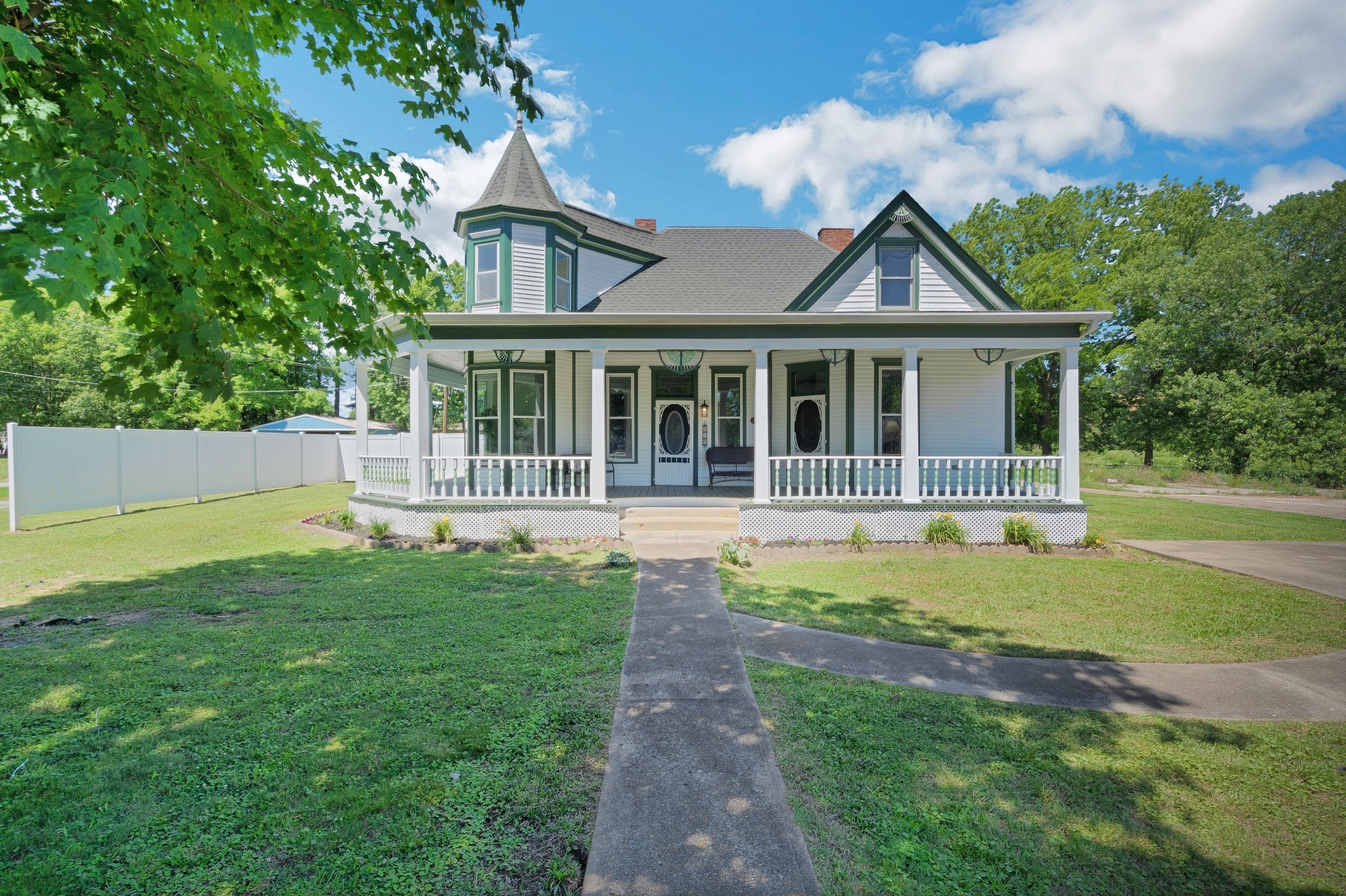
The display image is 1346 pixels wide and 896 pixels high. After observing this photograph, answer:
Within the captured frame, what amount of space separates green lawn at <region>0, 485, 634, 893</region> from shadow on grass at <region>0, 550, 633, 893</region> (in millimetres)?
12

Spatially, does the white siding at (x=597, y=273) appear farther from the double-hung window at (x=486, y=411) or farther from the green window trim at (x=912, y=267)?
the green window trim at (x=912, y=267)

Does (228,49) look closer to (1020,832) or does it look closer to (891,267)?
(1020,832)

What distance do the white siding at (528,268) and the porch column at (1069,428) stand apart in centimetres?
1031

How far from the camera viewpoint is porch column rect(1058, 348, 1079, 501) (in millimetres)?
10000

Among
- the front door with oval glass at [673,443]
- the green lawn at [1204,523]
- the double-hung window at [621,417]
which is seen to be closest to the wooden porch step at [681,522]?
the front door with oval glass at [673,443]

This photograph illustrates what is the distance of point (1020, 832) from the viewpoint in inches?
101

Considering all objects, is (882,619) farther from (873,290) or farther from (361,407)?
(361,407)

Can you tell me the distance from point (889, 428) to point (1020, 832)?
10707 mm

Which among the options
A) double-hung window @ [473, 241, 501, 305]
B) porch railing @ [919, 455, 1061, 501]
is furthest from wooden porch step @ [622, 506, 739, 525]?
double-hung window @ [473, 241, 501, 305]

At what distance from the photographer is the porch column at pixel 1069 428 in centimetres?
1000

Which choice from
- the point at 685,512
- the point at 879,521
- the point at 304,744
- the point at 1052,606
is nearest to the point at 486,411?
the point at 685,512

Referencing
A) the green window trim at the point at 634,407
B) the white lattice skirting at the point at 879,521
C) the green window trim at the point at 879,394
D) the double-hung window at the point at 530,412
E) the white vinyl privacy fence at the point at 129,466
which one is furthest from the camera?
the green window trim at the point at 634,407

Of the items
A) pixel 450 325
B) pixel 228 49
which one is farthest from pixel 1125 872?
pixel 450 325

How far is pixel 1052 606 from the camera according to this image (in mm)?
6395
